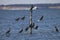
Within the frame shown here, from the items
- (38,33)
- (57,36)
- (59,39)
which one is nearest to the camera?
(59,39)

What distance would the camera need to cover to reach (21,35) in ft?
70.8

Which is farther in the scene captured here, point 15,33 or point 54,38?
point 15,33

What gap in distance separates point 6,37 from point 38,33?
3.17 m

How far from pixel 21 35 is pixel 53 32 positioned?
3143mm

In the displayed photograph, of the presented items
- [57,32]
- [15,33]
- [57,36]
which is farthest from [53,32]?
[15,33]

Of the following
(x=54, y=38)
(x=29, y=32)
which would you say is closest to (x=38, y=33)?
(x=29, y=32)

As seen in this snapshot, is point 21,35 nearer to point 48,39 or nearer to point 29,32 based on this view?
point 29,32

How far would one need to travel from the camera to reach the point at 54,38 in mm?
20375

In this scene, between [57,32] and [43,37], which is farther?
[57,32]

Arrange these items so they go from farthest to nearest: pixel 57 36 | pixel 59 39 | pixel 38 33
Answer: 1. pixel 38 33
2. pixel 57 36
3. pixel 59 39

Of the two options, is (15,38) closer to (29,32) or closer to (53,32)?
Result: (29,32)

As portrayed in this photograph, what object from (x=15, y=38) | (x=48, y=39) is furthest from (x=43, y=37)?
(x=15, y=38)

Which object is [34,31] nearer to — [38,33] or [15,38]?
[38,33]

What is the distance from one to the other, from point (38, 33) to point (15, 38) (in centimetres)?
283
